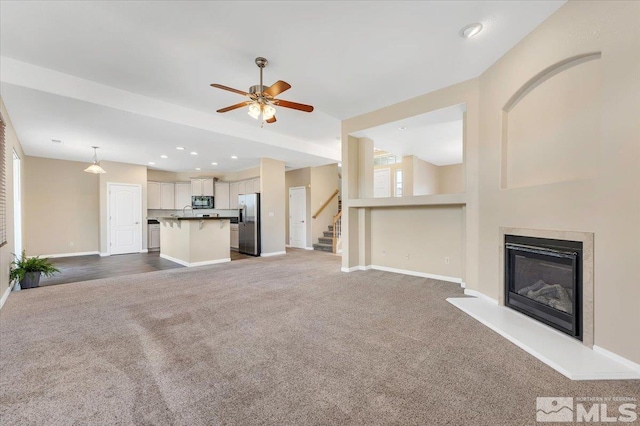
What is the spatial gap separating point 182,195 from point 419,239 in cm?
838

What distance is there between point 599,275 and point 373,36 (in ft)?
9.84

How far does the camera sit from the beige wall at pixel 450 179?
31.4 ft

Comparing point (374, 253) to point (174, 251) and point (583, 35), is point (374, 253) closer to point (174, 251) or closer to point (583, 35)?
point (583, 35)

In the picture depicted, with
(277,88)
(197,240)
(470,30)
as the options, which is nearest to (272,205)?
(197,240)

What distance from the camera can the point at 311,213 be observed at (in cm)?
878

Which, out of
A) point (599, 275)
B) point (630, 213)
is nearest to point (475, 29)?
point (630, 213)

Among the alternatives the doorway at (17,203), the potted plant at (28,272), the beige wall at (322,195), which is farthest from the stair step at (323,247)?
the doorway at (17,203)

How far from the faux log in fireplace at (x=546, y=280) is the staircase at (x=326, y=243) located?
5501 millimetres

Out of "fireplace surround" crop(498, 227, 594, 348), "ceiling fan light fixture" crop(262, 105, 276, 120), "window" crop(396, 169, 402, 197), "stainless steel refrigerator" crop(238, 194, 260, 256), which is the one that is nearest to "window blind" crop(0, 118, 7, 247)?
"ceiling fan light fixture" crop(262, 105, 276, 120)

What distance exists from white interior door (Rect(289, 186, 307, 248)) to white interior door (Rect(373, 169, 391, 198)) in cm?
247

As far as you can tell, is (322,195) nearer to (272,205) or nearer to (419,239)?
(272,205)

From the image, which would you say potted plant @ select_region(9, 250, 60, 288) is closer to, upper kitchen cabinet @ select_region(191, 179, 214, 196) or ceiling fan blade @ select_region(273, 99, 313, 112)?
ceiling fan blade @ select_region(273, 99, 313, 112)

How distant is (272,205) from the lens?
770 cm

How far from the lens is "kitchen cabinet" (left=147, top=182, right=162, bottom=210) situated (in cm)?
897
